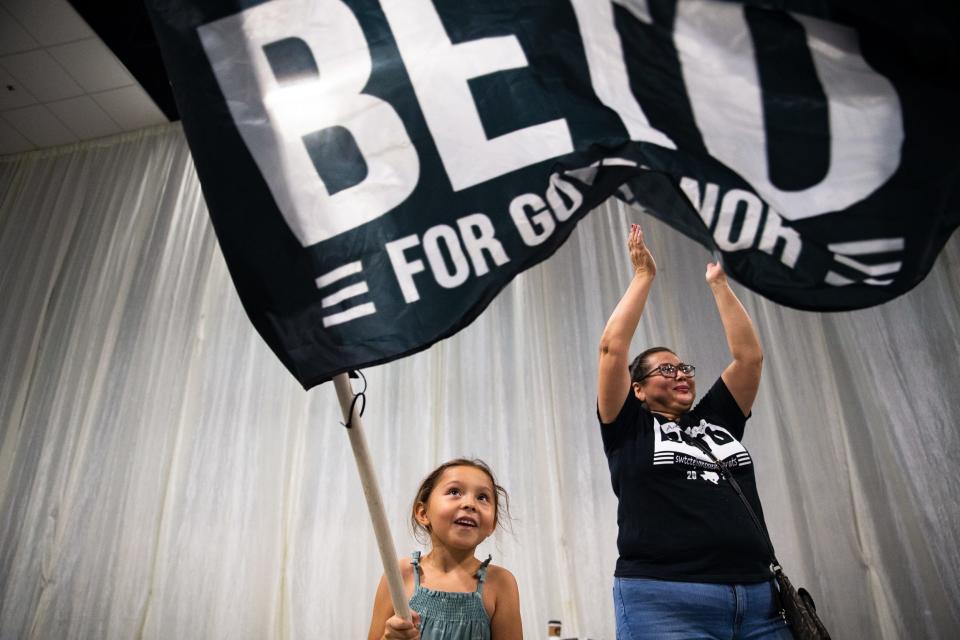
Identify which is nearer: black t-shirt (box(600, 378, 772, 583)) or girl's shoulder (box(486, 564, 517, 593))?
black t-shirt (box(600, 378, 772, 583))

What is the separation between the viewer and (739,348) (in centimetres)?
172

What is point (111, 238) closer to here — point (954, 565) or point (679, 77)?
point (679, 77)

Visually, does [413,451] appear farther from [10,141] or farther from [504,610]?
[10,141]

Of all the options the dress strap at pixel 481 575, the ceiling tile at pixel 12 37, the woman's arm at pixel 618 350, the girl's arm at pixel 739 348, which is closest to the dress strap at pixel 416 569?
the dress strap at pixel 481 575

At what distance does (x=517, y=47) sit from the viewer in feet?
3.92

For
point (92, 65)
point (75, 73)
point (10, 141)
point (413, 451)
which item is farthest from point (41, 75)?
point (413, 451)

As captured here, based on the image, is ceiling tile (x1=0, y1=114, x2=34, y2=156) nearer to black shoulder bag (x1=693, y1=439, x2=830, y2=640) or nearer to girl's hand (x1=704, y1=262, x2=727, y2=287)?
girl's hand (x1=704, y1=262, x2=727, y2=287)

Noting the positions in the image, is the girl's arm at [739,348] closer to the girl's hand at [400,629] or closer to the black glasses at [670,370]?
the black glasses at [670,370]

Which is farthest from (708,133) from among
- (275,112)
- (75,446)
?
(75,446)

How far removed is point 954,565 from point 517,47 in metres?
2.46

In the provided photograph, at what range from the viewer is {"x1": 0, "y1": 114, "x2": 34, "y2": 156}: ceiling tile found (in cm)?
461

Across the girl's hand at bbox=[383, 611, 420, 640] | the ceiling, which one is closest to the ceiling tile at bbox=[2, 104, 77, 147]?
the ceiling

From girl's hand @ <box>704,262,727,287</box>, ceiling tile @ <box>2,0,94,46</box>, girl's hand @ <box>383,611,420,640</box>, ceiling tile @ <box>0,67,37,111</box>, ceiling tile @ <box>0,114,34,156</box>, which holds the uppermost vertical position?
ceiling tile @ <box>2,0,94,46</box>

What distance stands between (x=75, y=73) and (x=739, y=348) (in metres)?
4.20
